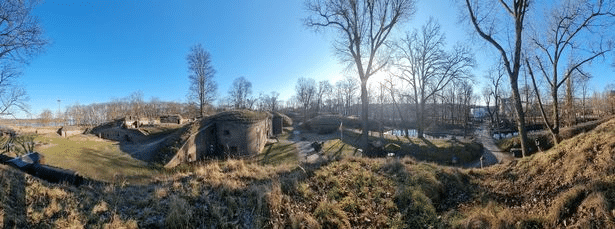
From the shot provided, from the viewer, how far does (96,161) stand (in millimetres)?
16453

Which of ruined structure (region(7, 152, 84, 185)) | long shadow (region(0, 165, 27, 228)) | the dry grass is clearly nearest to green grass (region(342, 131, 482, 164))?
the dry grass

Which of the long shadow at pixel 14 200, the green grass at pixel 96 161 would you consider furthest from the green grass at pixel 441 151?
the long shadow at pixel 14 200

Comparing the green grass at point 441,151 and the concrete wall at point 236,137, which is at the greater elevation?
the concrete wall at point 236,137

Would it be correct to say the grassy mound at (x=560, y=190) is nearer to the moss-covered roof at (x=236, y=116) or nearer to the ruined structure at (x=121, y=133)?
the moss-covered roof at (x=236, y=116)

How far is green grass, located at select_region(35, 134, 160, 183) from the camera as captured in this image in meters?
14.3

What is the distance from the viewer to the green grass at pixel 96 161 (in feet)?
47.0

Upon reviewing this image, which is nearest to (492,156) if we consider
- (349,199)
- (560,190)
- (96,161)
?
(560,190)

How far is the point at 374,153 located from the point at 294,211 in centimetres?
1487

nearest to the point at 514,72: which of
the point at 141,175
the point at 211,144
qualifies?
the point at 141,175

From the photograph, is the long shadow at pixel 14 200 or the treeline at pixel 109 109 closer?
the long shadow at pixel 14 200

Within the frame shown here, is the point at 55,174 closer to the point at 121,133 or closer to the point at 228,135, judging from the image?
the point at 228,135

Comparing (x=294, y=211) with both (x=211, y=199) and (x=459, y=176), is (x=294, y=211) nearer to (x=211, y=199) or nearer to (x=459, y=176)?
(x=211, y=199)

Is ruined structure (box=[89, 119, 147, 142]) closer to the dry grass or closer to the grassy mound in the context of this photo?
the dry grass

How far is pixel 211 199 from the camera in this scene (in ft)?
19.8
